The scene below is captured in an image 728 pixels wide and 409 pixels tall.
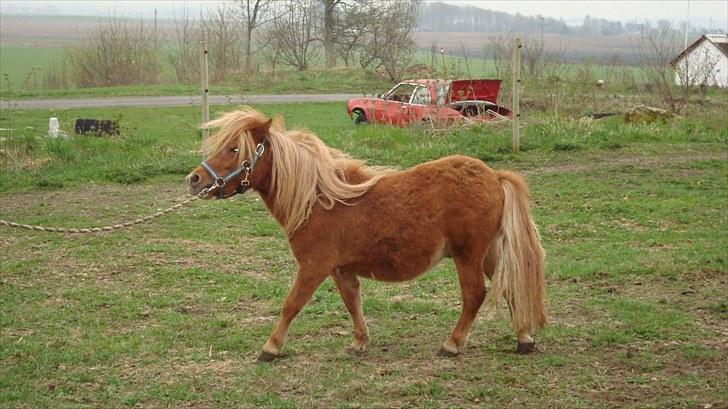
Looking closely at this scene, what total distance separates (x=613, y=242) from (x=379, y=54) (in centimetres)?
Result: 2803

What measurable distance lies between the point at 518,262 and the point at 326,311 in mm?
1862

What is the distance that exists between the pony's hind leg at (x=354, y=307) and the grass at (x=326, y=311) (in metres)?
0.11

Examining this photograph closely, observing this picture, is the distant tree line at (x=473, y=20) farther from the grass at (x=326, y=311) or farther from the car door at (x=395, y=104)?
the grass at (x=326, y=311)

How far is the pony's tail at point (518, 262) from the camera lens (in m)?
5.67

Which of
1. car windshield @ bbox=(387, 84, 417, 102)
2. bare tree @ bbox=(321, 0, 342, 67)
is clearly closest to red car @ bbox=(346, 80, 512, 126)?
car windshield @ bbox=(387, 84, 417, 102)

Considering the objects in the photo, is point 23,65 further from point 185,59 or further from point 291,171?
point 291,171

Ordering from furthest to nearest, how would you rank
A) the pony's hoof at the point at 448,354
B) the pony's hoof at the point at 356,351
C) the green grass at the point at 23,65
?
the green grass at the point at 23,65 → the pony's hoof at the point at 356,351 → the pony's hoof at the point at 448,354

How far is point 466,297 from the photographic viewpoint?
5703 millimetres

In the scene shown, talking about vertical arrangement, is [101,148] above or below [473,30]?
below

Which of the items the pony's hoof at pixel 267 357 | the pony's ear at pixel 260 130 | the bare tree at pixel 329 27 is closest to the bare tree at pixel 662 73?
the pony's ear at pixel 260 130

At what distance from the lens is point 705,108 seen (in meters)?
19.2

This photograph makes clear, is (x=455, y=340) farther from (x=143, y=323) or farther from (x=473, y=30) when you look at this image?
(x=473, y=30)

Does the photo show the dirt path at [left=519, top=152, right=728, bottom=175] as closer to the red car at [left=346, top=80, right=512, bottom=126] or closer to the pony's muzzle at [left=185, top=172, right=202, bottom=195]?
the red car at [left=346, top=80, right=512, bottom=126]

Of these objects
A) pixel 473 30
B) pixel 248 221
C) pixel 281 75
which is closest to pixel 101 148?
pixel 248 221
